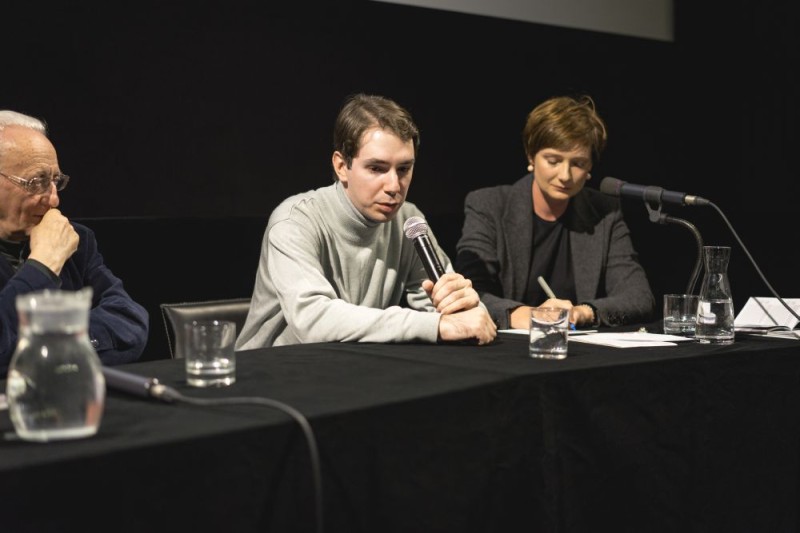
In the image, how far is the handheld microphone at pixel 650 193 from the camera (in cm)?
217

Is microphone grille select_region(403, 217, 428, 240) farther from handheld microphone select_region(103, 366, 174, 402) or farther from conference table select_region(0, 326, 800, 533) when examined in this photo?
handheld microphone select_region(103, 366, 174, 402)

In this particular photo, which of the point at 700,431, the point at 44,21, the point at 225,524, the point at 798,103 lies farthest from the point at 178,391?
the point at 798,103

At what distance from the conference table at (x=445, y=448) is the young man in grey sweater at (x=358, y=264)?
3.3 inches

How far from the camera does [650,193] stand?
2.25 meters

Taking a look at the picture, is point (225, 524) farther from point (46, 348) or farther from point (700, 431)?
point (700, 431)

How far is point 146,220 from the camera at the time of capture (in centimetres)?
265

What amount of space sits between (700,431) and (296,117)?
199 centimetres

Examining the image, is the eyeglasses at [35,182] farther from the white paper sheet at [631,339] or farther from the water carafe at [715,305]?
the water carafe at [715,305]

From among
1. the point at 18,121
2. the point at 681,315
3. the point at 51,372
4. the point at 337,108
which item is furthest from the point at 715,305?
the point at 337,108

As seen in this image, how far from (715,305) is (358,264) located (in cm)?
84

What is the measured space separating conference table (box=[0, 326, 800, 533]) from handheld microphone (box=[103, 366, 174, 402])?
0.04 feet

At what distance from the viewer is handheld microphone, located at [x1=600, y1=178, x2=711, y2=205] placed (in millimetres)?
2168

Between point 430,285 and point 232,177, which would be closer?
point 430,285

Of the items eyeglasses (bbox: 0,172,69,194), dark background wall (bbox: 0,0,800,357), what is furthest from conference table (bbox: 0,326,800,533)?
dark background wall (bbox: 0,0,800,357)
